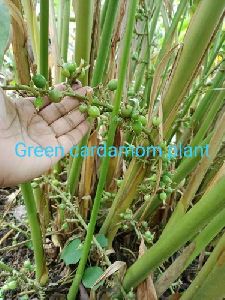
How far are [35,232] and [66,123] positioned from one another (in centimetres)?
22

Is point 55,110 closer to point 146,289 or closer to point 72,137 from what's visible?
point 72,137

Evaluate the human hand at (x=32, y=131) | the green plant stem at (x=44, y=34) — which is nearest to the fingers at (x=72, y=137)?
the human hand at (x=32, y=131)

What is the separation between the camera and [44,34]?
2.12ft

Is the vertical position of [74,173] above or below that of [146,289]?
above

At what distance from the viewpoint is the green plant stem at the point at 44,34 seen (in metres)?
0.61

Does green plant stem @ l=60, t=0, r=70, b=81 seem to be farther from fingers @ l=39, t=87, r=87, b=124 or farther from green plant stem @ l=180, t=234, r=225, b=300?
green plant stem @ l=180, t=234, r=225, b=300

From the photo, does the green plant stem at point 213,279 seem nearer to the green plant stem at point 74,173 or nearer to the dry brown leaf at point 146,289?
the dry brown leaf at point 146,289

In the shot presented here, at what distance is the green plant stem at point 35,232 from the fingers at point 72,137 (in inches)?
3.4

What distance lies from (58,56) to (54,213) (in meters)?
0.36

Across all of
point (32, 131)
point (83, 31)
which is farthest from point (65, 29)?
point (32, 131)

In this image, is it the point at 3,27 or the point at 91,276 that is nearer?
the point at 3,27

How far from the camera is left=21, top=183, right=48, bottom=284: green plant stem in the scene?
0.71m

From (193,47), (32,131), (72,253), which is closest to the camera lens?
(193,47)

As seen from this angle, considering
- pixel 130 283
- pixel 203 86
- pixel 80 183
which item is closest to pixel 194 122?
pixel 203 86
